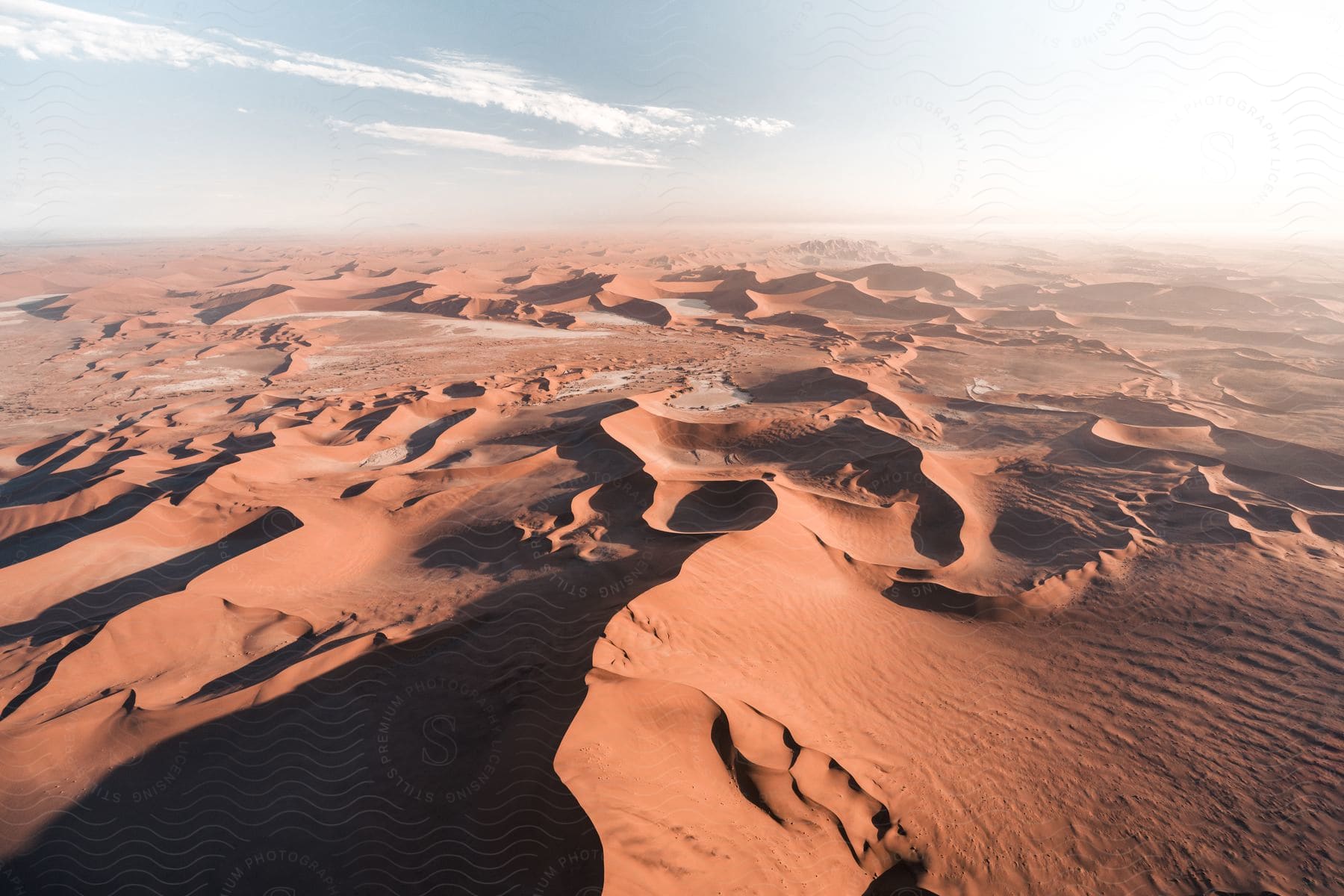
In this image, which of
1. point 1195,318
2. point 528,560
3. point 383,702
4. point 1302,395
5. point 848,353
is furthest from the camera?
point 1195,318

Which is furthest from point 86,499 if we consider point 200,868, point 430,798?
point 430,798

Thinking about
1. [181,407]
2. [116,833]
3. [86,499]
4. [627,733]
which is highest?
[627,733]

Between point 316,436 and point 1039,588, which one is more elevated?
point 1039,588

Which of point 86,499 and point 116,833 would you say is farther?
point 86,499

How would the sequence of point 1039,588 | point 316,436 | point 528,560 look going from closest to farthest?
point 1039,588 < point 528,560 < point 316,436

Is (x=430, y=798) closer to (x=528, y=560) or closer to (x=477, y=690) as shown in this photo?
(x=477, y=690)

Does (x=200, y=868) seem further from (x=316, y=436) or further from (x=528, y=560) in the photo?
(x=316, y=436)
